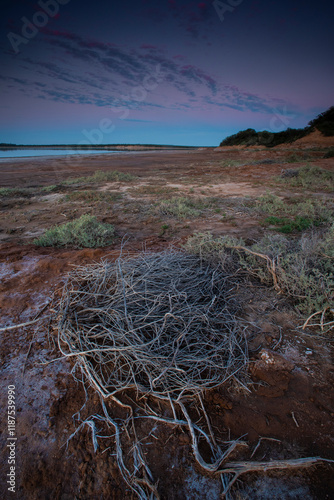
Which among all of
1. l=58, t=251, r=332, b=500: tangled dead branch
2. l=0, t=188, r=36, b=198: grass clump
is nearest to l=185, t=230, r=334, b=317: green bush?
l=58, t=251, r=332, b=500: tangled dead branch

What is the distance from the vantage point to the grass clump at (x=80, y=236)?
427 cm

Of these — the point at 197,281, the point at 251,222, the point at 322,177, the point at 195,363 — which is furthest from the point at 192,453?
the point at 322,177

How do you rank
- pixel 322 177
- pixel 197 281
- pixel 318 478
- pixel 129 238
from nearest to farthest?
pixel 318 478 < pixel 197 281 < pixel 129 238 < pixel 322 177

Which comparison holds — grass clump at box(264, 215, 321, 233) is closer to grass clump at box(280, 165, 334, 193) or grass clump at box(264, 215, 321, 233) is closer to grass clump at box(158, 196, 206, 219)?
grass clump at box(158, 196, 206, 219)

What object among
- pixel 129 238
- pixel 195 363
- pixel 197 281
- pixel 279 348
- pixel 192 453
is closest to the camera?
pixel 192 453

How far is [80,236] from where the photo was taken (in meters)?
4.35

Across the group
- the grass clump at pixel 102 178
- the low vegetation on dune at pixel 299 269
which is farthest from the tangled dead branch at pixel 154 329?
the grass clump at pixel 102 178

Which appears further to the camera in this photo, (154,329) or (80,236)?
(80,236)

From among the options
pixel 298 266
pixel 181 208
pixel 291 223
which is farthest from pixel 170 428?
pixel 181 208

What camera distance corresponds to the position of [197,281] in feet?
9.00

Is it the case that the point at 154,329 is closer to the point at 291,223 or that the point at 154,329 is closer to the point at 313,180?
the point at 291,223

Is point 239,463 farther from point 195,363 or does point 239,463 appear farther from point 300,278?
point 300,278

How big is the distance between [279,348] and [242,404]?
0.66 meters

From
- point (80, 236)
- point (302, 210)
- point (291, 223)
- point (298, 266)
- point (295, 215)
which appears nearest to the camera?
point (298, 266)
